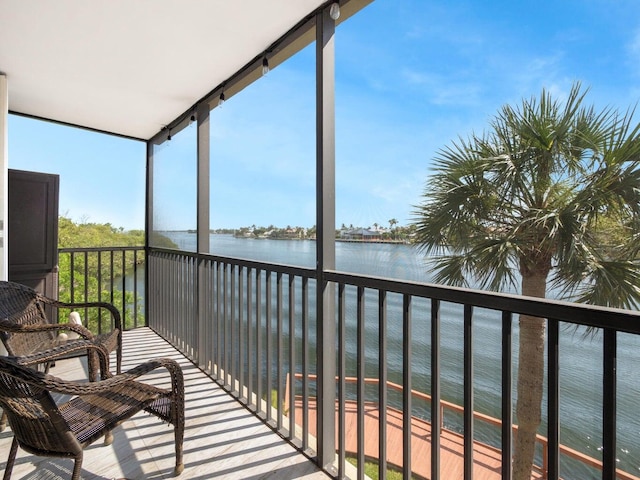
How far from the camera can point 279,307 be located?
2.43m

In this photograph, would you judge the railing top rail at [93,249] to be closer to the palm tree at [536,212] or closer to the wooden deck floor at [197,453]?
the wooden deck floor at [197,453]

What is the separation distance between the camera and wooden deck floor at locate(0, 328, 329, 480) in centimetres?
189

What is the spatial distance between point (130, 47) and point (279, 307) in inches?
78.4

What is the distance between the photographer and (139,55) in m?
2.63

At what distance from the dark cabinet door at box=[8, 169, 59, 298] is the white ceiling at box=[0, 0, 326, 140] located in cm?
78

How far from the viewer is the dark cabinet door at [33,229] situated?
3502mm

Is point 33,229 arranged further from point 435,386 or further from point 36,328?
point 435,386

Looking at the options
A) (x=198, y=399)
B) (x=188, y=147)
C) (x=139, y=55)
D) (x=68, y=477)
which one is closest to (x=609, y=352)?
(x=68, y=477)

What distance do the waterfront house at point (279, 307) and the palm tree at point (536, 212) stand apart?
157mm

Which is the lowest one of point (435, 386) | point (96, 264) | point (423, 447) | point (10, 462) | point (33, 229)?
point (423, 447)

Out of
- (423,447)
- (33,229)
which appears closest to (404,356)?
(423,447)

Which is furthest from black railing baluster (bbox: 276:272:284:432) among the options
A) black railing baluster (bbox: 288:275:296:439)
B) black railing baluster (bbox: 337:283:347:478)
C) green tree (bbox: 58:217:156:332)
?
green tree (bbox: 58:217:156:332)

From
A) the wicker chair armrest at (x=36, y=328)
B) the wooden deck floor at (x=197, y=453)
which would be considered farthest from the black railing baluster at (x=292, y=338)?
the wicker chair armrest at (x=36, y=328)

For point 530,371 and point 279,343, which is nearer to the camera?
point 530,371
